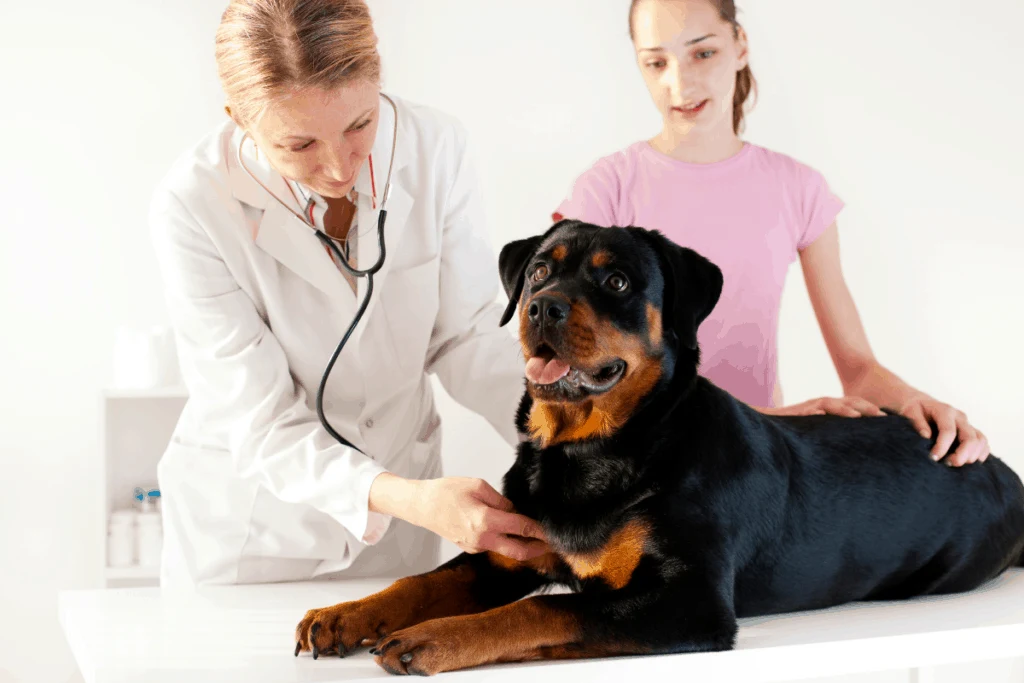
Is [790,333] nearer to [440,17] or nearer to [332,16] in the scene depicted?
[440,17]

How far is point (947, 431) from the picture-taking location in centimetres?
153

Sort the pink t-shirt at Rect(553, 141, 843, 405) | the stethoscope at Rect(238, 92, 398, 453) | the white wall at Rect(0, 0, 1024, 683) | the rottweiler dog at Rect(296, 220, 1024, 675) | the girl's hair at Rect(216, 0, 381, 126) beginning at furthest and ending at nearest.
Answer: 1. the white wall at Rect(0, 0, 1024, 683)
2. the pink t-shirt at Rect(553, 141, 843, 405)
3. the stethoscope at Rect(238, 92, 398, 453)
4. the girl's hair at Rect(216, 0, 381, 126)
5. the rottweiler dog at Rect(296, 220, 1024, 675)

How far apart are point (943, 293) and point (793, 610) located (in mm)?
2751

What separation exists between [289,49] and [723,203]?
3.07 feet

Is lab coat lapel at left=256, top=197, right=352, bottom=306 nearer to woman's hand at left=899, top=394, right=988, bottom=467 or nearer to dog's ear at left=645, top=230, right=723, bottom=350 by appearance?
dog's ear at left=645, top=230, right=723, bottom=350

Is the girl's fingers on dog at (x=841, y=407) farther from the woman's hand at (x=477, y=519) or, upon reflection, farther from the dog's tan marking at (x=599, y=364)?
the woman's hand at (x=477, y=519)

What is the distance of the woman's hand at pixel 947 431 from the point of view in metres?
1.52

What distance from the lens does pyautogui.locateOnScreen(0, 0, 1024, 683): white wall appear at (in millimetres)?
3461

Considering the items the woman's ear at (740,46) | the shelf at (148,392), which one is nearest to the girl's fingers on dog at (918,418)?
the woman's ear at (740,46)

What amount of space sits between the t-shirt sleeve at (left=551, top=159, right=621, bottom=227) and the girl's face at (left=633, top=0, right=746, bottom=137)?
17cm

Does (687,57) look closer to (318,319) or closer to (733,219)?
(733,219)

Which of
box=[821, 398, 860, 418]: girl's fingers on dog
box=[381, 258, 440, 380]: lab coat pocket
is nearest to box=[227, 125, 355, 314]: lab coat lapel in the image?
box=[381, 258, 440, 380]: lab coat pocket

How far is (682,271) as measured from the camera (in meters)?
1.37

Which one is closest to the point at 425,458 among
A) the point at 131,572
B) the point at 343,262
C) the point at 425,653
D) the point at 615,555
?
the point at 343,262
